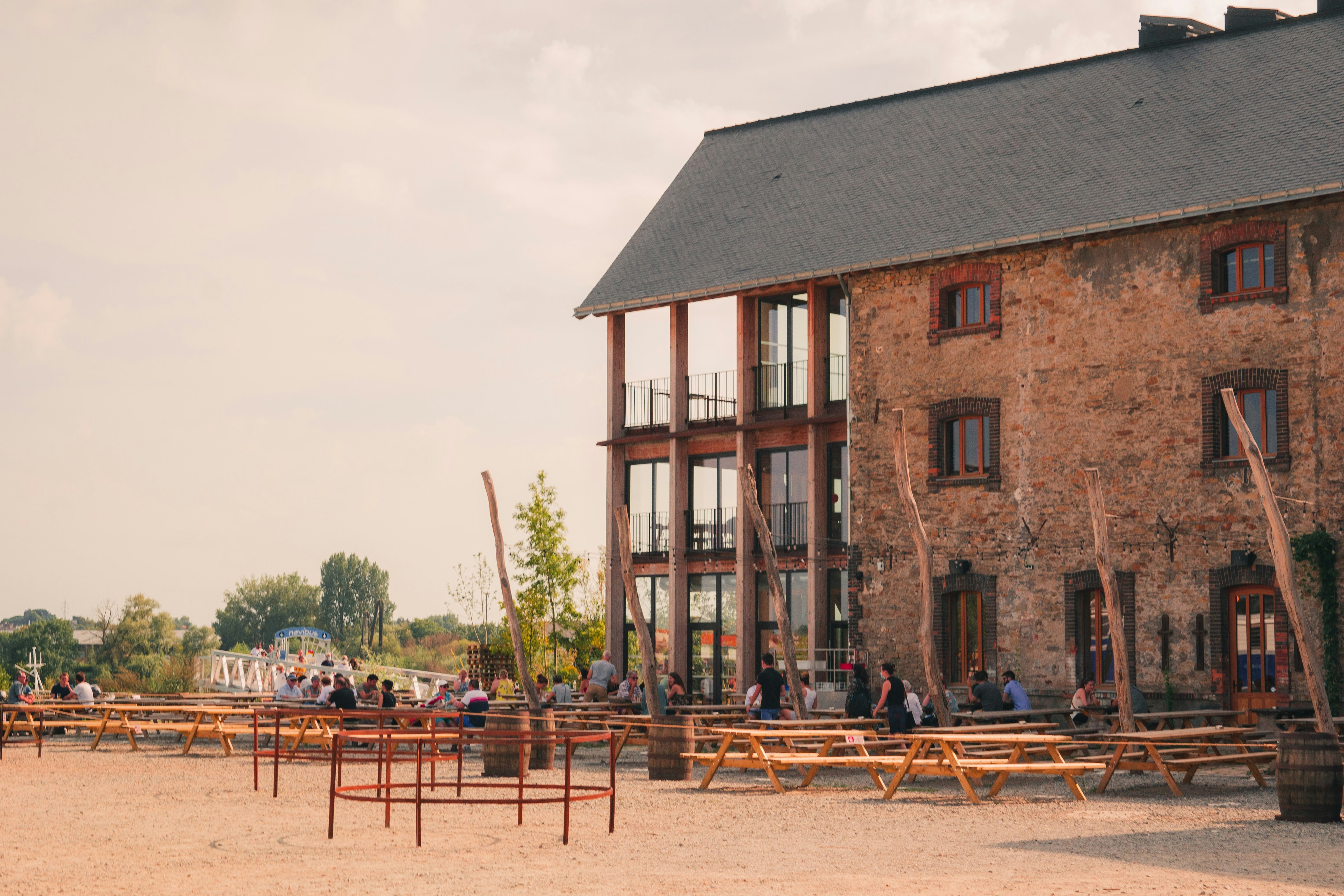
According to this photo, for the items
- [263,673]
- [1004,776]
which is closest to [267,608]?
A: [263,673]

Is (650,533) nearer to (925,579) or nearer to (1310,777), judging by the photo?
(925,579)

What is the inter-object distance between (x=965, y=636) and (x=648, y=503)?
26.0ft

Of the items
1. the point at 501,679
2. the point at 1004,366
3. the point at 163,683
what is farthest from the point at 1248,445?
the point at 163,683

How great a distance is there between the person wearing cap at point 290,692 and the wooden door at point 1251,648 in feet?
45.7

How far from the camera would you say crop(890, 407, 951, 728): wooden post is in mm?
19000

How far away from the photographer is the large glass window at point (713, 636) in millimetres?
29406

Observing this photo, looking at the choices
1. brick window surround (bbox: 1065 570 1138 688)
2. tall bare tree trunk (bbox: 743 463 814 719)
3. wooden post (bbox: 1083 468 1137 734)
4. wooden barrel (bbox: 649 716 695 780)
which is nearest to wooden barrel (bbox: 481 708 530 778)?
wooden barrel (bbox: 649 716 695 780)

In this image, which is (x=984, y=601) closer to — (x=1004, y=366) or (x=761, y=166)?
(x=1004, y=366)

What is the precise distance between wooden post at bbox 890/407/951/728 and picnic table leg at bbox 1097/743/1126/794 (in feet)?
11.3

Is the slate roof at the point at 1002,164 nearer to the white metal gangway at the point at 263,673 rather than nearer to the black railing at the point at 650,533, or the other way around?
the black railing at the point at 650,533

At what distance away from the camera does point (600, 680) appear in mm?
26781

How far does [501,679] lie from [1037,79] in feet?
60.1

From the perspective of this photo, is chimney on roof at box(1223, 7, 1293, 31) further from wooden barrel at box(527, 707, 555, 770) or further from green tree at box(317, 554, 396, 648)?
green tree at box(317, 554, 396, 648)

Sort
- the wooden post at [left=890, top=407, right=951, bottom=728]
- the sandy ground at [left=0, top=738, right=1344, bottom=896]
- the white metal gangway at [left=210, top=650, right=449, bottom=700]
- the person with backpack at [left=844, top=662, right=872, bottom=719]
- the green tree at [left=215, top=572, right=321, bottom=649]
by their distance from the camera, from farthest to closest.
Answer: the green tree at [left=215, top=572, right=321, bottom=649]
the white metal gangway at [left=210, top=650, right=449, bottom=700]
the person with backpack at [left=844, top=662, right=872, bottom=719]
the wooden post at [left=890, top=407, right=951, bottom=728]
the sandy ground at [left=0, top=738, right=1344, bottom=896]
